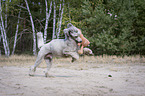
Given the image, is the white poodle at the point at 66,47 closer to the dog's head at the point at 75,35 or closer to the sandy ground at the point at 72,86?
the dog's head at the point at 75,35

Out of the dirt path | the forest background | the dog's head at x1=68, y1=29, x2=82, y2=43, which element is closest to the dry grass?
the dirt path

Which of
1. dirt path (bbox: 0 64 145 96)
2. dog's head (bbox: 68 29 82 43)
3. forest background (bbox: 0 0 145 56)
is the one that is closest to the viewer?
dirt path (bbox: 0 64 145 96)

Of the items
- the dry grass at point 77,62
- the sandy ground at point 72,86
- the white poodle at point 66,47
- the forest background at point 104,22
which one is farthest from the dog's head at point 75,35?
the forest background at point 104,22

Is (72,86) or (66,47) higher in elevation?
(66,47)

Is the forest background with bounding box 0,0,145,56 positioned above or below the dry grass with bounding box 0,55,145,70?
above

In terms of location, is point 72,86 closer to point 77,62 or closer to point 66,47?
point 66,47

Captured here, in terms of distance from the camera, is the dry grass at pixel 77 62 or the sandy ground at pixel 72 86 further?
the dry grass at pixel 77 62

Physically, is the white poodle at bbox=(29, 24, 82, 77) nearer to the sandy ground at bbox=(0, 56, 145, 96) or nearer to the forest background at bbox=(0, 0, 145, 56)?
the sandy ground at bbox=(0, 56, 145, 96)

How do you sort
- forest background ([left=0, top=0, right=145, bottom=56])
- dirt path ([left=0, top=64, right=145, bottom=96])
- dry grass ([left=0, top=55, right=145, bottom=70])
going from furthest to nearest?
forest background ([left=0, top=0, right=145, bottom=56]) < dry grass ([left=0, top=55, right=145, bottom=70]) < dirt path ([left=0, top=64, right=145, bottom=96])

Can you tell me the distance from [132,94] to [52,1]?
15.1 metres

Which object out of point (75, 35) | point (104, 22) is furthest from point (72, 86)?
point (104, 22)

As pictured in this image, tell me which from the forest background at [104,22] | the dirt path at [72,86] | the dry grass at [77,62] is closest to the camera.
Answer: the dirt path at [72,86]

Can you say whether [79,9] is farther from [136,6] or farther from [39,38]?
[39,38]

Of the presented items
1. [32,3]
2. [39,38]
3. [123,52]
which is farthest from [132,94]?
[32,3]
